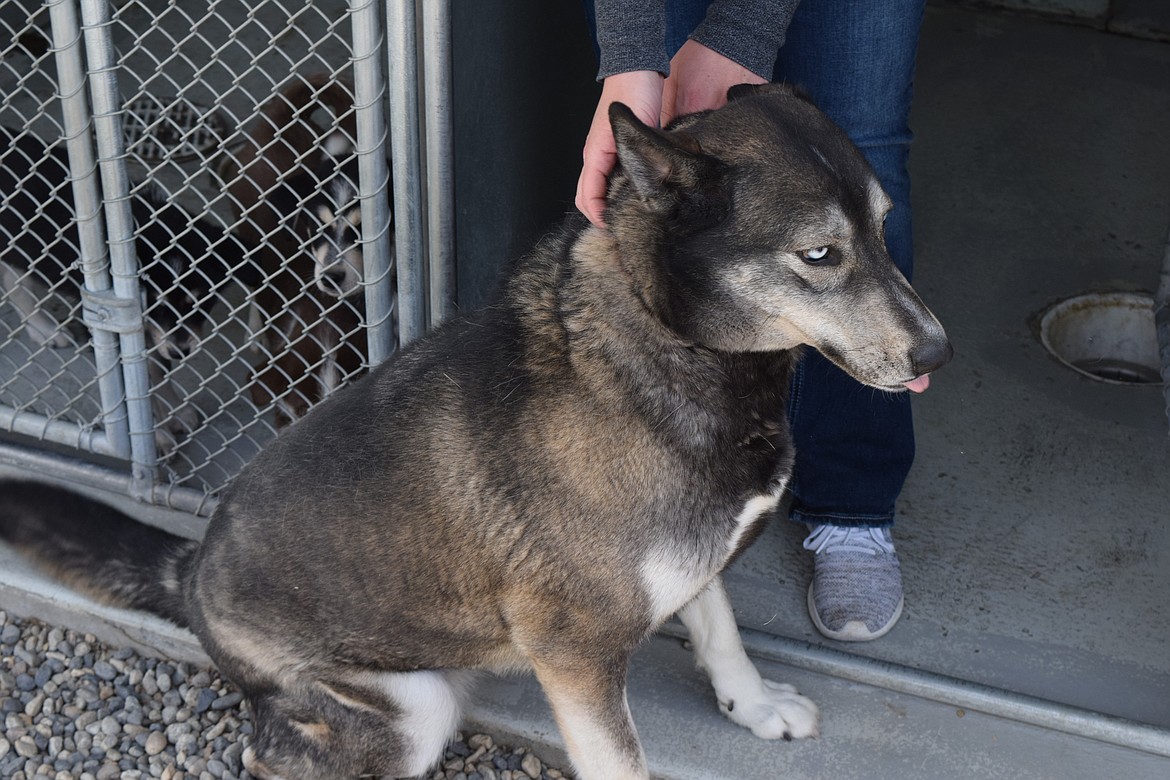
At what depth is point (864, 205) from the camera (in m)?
2.06

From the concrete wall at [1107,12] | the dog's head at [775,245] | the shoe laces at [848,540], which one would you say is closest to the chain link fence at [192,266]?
the dog's head at [775,245]

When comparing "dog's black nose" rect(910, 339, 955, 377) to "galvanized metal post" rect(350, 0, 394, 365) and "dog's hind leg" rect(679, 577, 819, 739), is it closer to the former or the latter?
"dog's hind leg" rect(679, 577, 819, 739)

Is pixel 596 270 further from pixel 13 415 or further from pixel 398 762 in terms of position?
pixel 13 415

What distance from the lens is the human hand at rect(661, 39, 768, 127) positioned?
2396mm

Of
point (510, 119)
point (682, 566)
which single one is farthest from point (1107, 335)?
point (682, 566)

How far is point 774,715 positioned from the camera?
2.74m

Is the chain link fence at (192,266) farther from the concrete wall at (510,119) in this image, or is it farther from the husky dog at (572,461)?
the husky dog at (572,461)

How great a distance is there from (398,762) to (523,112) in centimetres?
173

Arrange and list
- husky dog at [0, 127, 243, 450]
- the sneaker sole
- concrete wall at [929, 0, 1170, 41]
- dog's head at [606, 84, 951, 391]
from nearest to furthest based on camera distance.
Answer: dog's head at [606, 84, 951, 391] < the sneaker sole < husky dog at [0, 127, 243, 450] < concrete wall at [929, 0, 1170, 41]

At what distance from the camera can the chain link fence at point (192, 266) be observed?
9.59 ft

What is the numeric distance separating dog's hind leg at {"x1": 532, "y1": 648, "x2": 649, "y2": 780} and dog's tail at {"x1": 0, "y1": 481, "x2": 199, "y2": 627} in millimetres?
990

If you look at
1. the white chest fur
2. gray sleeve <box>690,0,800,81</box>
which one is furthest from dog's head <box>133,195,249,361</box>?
the white chest fur

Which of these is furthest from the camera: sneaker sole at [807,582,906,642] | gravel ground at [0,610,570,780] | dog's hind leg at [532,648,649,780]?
sneaker sole at [807,582,906,642]

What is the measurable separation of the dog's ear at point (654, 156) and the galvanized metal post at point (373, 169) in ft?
3.41
